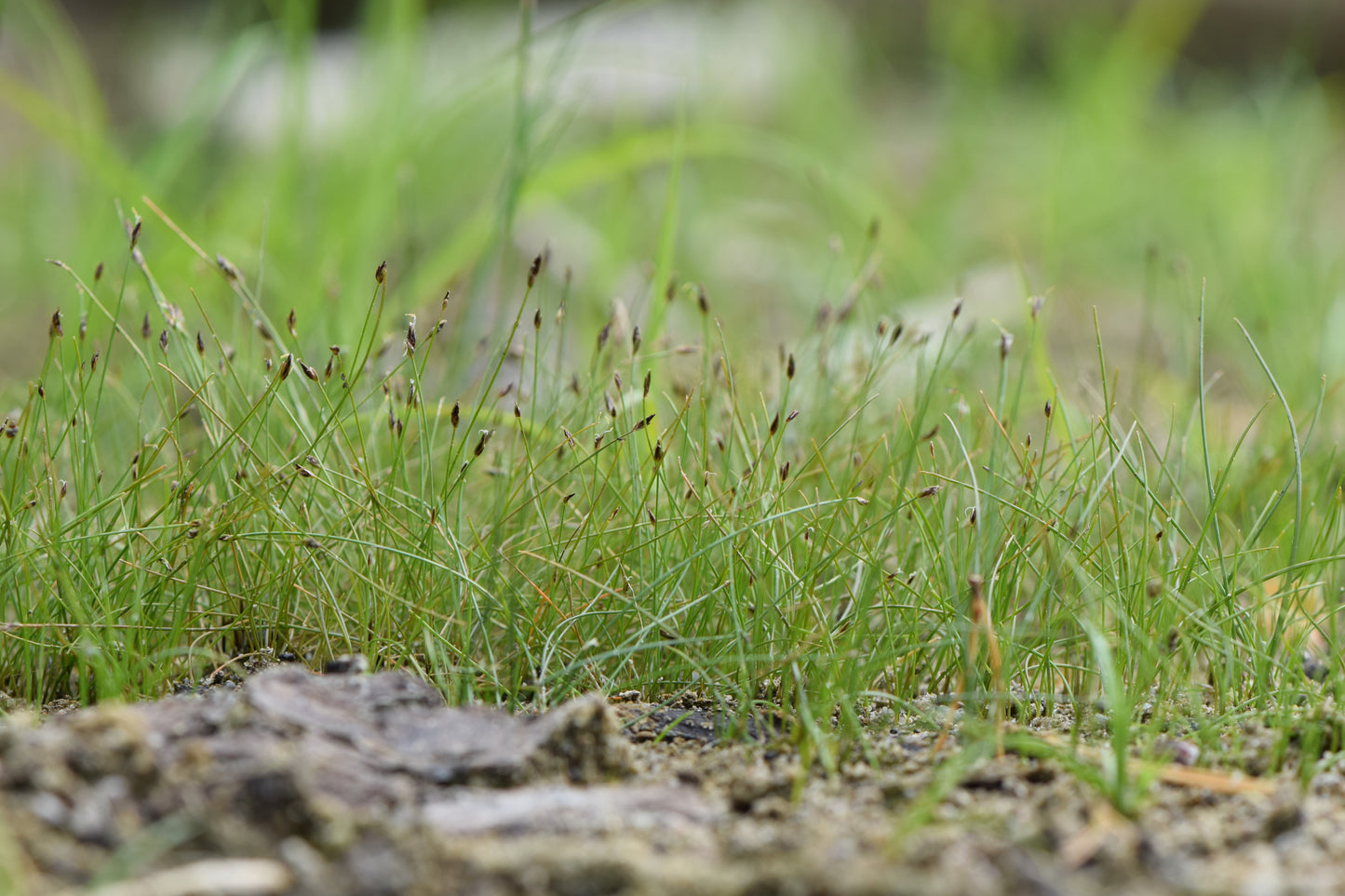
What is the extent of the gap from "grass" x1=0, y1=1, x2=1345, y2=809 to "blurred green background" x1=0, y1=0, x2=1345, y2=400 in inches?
1.3

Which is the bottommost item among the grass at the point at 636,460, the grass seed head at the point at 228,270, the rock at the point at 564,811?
the rock at the point at 564,811

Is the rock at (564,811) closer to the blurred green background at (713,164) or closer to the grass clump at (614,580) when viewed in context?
the grass clump at (614,580)

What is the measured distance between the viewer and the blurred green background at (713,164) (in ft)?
9.21

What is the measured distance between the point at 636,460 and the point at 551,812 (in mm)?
667

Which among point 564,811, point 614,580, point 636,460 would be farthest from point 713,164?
point 564,811

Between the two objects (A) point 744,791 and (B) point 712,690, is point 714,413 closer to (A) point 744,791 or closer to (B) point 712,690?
(B) point 712,690

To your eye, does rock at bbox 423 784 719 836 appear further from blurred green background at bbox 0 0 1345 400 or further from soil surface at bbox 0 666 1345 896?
blurred green background at bbox 0 0 1345 400

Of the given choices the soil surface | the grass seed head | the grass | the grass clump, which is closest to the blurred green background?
the grass

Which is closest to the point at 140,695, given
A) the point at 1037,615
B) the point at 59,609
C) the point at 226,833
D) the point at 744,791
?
the point at 59,609

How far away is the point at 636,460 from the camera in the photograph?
1679 mm

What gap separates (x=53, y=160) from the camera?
4.61 metres

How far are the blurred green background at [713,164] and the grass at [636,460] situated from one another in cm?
3

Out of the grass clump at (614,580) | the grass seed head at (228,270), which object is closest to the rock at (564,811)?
the grass clump at (614,580)

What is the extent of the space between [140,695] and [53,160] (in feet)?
12.9
